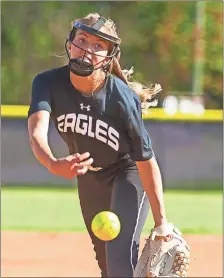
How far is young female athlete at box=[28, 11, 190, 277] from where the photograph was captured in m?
4.05

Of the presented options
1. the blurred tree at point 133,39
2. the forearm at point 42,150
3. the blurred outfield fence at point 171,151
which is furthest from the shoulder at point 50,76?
the blurred tree at point 133,39

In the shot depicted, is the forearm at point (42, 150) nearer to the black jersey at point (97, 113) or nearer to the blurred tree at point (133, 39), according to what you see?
the black jersey at point (97, 113)

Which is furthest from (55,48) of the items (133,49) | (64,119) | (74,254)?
(64,119)

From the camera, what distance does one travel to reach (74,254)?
8203 millimetres

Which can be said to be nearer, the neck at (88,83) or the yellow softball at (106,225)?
the yellow softball at (106,225)

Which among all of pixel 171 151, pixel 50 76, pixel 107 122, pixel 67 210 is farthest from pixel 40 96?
pixel 171 151

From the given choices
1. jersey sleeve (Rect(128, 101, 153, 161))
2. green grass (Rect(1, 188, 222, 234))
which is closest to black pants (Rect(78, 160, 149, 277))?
jersey sleeve (Rect(128, 101, 153, 161))

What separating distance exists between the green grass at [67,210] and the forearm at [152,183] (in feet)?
17.8

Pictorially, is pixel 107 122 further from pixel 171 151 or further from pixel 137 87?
pixel 171 151

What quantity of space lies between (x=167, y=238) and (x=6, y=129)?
30.7 feet

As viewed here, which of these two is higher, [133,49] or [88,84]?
[88,84]

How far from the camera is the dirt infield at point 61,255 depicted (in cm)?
734

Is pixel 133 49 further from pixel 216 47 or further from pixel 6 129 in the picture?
pixel 6 129

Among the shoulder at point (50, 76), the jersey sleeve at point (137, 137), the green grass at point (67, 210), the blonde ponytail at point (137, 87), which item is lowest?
the green grass at point (67, 210)
